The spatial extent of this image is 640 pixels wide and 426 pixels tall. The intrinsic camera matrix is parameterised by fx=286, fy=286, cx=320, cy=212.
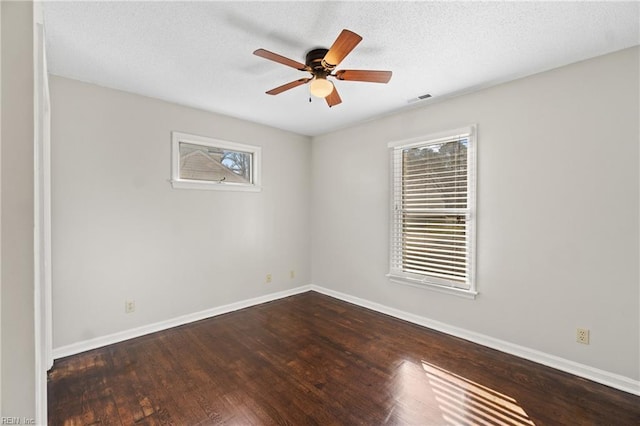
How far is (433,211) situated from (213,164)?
277 centimetres

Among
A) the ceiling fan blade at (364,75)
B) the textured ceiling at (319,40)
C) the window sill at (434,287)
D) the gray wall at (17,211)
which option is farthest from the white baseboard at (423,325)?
the ceiling fan blade at (364,75)

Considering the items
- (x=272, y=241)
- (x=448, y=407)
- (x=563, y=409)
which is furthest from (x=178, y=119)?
(x=563, y=409)

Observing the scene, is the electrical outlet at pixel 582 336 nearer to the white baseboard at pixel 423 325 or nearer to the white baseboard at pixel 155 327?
the white baseboard at pixel 423 325

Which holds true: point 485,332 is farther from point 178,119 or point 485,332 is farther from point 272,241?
point 178,119

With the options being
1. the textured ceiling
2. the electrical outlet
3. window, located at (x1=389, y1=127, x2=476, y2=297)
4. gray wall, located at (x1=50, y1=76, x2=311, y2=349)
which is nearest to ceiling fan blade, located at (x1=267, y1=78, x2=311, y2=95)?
the textured ceiling

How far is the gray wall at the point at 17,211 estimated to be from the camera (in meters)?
0.92

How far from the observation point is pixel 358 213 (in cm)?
409

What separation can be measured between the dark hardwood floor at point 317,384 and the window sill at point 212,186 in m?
1.64

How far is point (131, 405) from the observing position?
6.50ft

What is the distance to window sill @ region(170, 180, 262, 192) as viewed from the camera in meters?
3.32

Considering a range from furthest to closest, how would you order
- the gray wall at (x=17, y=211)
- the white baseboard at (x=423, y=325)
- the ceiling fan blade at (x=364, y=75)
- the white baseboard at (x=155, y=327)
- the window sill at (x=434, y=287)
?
the window sill at (x=434, y=287) < the white baseboard at (x=155, y=327) < the white baseboard at (x=423, y=325) < the ceiling fan blade at (x=364, y=75) < the gray wall at (x=17, y=211)

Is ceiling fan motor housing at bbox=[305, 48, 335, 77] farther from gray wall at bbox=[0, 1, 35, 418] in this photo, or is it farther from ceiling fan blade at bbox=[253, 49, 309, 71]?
gray wall at bbox=[0, 1, 35, 418]

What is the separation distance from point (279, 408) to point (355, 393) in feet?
1.83

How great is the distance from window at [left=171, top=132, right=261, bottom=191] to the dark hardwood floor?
175 centimetres
